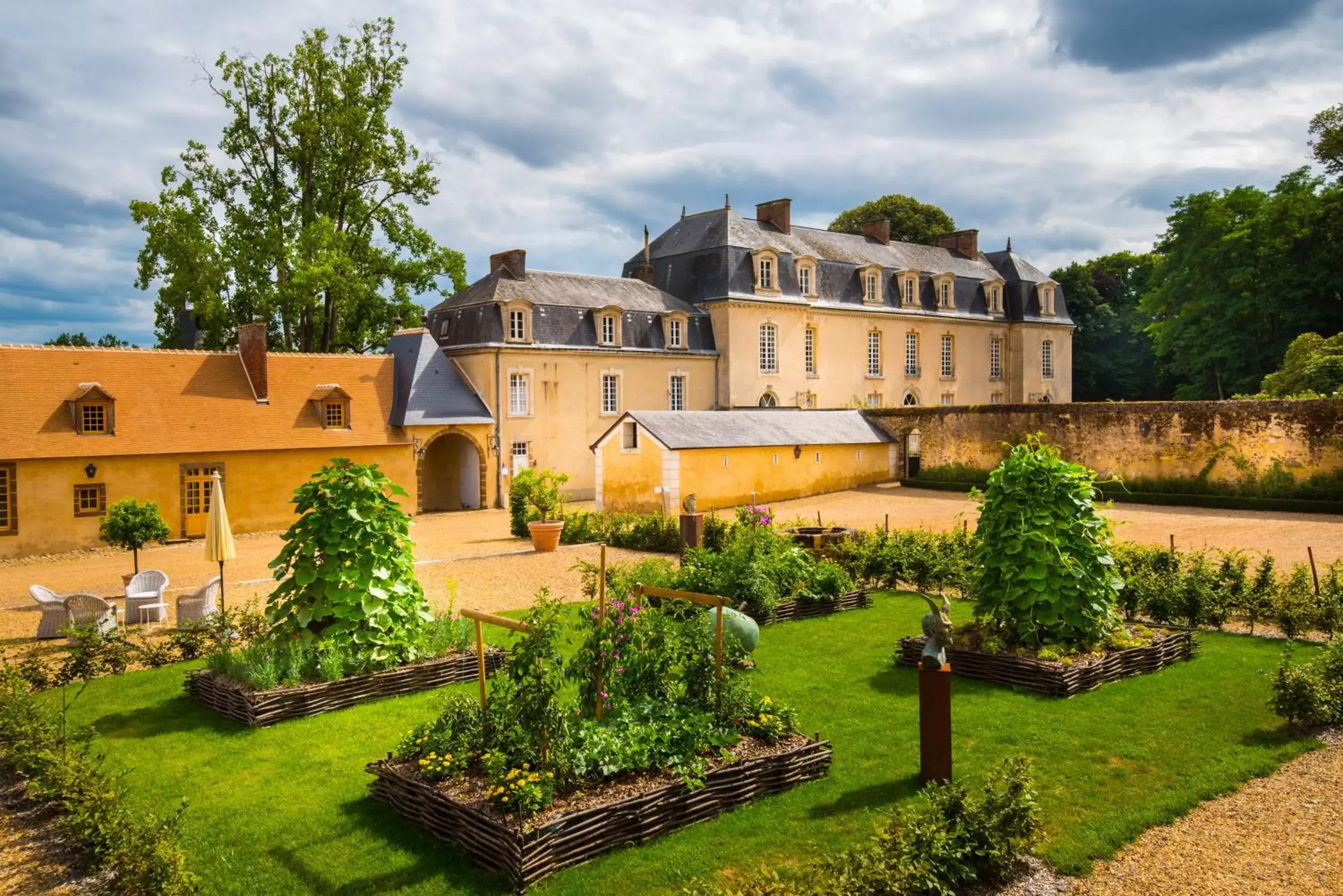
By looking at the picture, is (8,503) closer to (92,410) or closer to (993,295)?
(92,410)

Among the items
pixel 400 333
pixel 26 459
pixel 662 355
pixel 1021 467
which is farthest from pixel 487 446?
pixel 1021 467

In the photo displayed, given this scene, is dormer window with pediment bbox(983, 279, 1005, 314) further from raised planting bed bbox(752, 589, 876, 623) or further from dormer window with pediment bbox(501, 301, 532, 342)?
raised planting bed bbox(752, 589, 876, 623)

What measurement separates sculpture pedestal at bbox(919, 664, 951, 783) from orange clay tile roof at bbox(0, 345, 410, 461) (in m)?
20.4

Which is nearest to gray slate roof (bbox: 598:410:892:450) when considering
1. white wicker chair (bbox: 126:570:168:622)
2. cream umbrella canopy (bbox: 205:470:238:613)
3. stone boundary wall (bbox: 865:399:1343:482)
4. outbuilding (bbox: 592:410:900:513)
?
outbuilding (bbox: 592:410:900:513)

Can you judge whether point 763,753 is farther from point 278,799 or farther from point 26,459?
point 26,459

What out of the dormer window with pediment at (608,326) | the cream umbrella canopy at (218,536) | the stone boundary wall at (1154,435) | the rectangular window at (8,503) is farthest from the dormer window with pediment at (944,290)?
the cream umbrella canopy at (218,536)

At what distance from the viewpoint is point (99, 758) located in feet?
22.6

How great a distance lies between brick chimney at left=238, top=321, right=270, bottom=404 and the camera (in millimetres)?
24969

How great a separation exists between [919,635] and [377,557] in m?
5.90

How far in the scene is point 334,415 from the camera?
25.8m

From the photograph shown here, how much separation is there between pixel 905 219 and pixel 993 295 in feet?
27.5

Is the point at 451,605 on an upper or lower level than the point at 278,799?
upper

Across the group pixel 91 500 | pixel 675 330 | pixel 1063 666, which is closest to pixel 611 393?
pixel 675 330

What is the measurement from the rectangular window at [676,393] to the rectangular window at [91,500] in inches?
666
